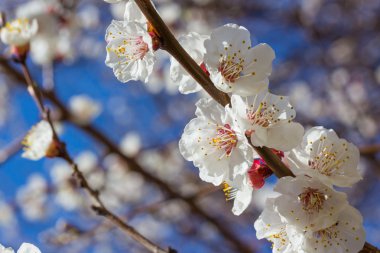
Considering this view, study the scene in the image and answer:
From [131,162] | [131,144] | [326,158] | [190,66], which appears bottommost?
[131,144]

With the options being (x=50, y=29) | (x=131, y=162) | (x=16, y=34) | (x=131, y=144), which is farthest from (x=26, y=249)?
(x=131, y=144)

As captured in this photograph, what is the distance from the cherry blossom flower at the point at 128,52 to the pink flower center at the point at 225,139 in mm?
226

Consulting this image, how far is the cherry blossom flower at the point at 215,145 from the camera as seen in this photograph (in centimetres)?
114

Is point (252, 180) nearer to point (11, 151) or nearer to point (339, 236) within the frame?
point (339, 236)

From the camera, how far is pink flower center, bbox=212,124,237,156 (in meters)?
1.22

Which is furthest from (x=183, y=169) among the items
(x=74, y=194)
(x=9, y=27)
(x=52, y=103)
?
(x=9, y=27)

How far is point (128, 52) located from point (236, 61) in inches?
11.2

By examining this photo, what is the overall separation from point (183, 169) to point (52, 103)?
92.7 inches

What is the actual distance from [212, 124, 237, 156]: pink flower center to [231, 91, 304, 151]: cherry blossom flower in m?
0.08

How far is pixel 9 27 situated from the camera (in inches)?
81.4

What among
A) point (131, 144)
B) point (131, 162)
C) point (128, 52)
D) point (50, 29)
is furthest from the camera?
point (131, 144)

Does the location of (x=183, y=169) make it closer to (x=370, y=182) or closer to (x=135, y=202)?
(x=135, y=202)

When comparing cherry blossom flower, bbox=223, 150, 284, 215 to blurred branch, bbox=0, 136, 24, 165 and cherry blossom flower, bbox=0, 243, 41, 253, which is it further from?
blurred branch, bbox=0, 136, 24, 165

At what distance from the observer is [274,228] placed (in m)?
1.20
